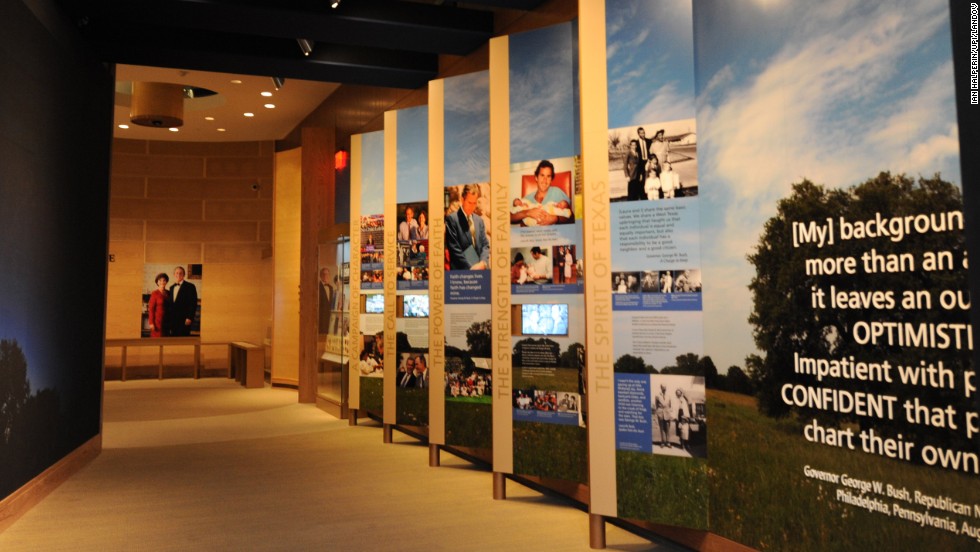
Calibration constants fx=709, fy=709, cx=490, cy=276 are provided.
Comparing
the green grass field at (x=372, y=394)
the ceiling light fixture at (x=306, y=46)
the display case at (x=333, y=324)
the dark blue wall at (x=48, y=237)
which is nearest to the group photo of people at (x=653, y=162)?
the ceiling light fixture at (x=306, y=46)

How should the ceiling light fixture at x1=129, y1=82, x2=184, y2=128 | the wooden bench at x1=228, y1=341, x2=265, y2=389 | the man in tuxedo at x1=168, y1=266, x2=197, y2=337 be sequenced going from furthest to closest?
the man in tuxedo at x1=168, y1=266, x2=197, y2=337, the wooden bench at x1=228, y1=341, x2=265, y2=389, the ceiling light fixture at x1=129, y1=82, x2=184, y2=128

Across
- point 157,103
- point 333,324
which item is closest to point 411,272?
point 333,324

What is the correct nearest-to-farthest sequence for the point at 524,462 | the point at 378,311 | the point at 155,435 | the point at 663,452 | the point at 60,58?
1. the point at 663,452
2. the point at 524,462
3. the point at 60,58
4. the point at 378,311
5. the point at 155,435

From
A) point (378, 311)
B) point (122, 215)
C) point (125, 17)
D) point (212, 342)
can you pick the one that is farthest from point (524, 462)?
point (122, 215)

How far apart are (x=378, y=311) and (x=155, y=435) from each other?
10.8 ft

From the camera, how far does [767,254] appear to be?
3.67 meters

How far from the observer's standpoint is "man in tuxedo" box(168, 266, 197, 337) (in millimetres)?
16194

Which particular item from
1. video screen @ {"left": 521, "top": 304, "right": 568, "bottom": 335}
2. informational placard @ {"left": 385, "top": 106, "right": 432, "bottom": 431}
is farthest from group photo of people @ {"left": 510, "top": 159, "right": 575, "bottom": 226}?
informational placard @ {"left": 385, "top": 106, "right": 432, "bottom": 431}

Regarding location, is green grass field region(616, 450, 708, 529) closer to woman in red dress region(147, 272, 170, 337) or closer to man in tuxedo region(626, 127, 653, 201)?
man in tuxedo region(626, 127, 653, 201)

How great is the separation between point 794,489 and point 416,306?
4.65m

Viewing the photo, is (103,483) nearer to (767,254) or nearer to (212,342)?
(767,254)

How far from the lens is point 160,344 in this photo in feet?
51.3

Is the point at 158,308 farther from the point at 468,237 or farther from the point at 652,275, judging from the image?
the point at 652,275

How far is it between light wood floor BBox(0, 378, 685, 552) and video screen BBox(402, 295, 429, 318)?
1.47 meters
